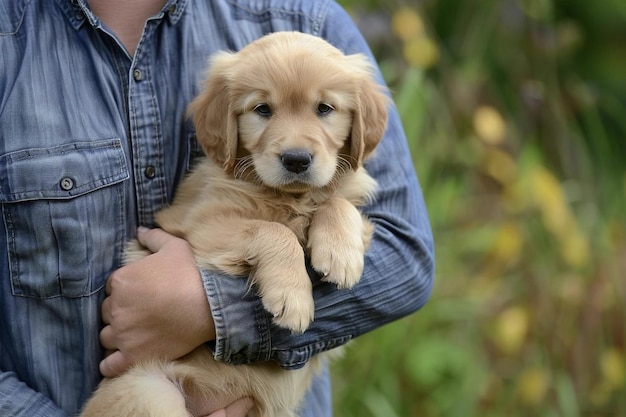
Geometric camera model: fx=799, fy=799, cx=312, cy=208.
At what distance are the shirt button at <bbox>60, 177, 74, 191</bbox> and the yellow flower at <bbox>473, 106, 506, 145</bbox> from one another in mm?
2297

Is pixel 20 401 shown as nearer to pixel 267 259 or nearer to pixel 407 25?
pixel 267 259

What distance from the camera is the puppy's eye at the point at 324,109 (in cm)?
222

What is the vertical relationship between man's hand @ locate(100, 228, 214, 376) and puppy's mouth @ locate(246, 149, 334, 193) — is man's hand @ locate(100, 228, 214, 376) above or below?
below

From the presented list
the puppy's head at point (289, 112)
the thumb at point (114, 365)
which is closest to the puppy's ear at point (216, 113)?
the puppy's head at point (289, 112)

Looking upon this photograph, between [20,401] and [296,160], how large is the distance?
2.95 feet

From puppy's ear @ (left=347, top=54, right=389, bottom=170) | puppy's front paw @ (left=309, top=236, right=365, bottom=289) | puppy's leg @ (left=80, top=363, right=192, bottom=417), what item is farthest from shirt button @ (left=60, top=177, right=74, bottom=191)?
puppy's ear @ (left=347, top=54, right=389, bottom=170)

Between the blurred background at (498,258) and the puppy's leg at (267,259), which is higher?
the puppy's leg at (267,259)

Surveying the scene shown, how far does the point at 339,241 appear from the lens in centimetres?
201

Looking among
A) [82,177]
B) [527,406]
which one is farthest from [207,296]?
[527,406]

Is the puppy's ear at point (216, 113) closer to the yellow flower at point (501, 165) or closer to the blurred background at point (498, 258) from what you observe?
the blurred background at point (498, 258)

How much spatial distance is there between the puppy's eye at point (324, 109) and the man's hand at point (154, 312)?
55cm

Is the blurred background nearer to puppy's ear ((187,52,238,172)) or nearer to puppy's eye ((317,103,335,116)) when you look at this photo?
puppy's eye ((317,103,335,116))

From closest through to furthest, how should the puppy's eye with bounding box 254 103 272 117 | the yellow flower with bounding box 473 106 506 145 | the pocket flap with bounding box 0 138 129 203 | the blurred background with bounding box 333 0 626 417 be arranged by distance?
the pocket flap with bounding box 0 138 129 203, the puppy's eye with bounding box 254 103 272 117, the blurred background with bounding box 333 0 626 417, the yellow flower with bounding box 473 106 506 145

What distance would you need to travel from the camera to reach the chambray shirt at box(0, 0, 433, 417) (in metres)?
1.90
